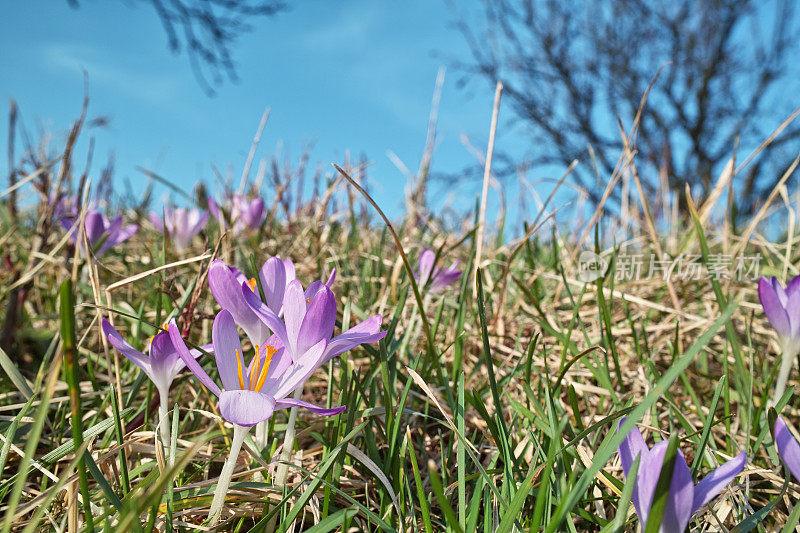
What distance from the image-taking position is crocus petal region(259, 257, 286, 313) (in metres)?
0.70

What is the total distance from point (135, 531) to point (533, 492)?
1.52ft

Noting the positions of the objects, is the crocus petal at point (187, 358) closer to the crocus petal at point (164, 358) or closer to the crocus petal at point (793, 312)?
the crocus petal at point (164, 358)

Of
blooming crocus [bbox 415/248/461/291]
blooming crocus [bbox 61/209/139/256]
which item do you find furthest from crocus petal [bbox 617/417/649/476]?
blooming crocus [bbox 61/209/139/256]

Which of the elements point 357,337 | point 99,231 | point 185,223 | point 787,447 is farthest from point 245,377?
point 185,223

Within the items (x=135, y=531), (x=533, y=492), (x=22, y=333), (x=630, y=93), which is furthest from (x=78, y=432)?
(x=630, y=93)

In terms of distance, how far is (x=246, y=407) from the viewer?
467 millimetres

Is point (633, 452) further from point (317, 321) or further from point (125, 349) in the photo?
point (125, 349)

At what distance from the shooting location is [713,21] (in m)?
11.1

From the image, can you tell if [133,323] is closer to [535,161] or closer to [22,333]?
[22,333]

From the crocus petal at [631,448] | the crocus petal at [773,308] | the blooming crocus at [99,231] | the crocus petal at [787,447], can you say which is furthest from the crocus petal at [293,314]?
the blooming crocus at [99,231]

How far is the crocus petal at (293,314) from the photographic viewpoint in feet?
1.90

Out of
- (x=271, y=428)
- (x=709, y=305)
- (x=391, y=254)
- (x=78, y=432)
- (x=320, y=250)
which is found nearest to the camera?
(x=78, y=432)

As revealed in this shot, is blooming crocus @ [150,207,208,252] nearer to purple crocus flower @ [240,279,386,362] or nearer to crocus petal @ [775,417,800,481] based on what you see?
purple crocus flower @ [240,279,386,362]

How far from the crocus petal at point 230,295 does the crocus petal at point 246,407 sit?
153mm
